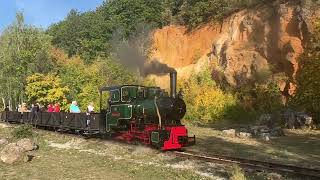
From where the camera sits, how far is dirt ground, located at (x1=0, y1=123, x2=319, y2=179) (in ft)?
42.6

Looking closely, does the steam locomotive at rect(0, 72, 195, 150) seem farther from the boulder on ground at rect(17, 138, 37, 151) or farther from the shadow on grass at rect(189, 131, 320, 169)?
the boulder on ground at rect(17, 138, 37, 151)

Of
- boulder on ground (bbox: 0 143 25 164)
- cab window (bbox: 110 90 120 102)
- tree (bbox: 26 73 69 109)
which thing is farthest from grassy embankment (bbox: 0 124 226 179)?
tree (bbox: 26 73 69 109)

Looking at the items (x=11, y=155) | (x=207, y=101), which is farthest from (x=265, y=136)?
(x=207, y=101)

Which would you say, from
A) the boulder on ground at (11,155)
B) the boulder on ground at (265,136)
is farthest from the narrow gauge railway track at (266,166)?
the boulder on ground at (265,136)

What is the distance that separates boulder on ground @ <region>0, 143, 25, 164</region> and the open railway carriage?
5052 mm

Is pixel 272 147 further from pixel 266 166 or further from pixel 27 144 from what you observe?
pixel 27 144

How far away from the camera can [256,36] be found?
40.5 metres

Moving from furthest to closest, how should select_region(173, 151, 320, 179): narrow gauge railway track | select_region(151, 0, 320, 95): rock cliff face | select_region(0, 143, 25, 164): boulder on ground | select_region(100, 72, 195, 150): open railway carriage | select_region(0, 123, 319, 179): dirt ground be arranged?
select_region(151, 0, 320, 95): rock cliff face < select_region(100, 72, 195, 150): open railway carriage < select_region(0, 143, 25, 164): boulder on ground < select_region(0, 123, 319, 179): dirt ground < select_region(173, 151, 320, 179): narrow gauge railway track

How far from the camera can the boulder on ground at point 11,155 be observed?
1537cm

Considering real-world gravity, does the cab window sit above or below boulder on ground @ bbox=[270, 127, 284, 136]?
above

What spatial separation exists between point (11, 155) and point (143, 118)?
225 inches

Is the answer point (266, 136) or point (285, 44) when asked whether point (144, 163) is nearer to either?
point (266, 136)

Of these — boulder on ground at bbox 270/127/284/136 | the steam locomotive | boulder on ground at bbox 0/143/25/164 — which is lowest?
boulder on ground at bbox 0/143/25/164

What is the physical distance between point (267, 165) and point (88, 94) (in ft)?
119
